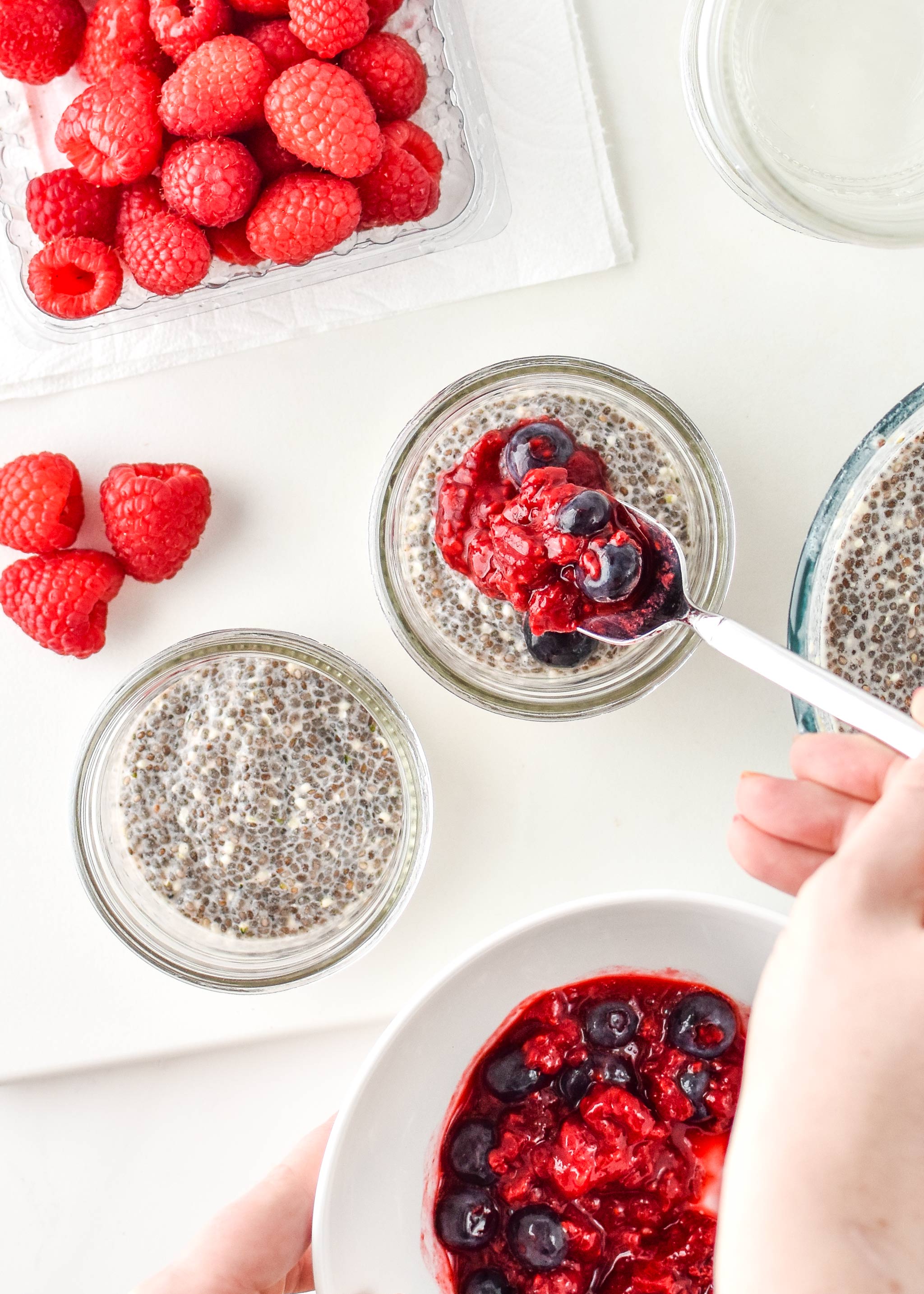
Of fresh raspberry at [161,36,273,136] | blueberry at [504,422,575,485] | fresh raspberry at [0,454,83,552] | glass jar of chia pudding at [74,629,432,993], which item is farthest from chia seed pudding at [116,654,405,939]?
fresh raspberry at [161,36,273,136]

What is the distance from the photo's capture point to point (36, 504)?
1209 millimetres

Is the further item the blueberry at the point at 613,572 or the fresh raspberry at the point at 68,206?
the fresh raspberry at the point at 68,206

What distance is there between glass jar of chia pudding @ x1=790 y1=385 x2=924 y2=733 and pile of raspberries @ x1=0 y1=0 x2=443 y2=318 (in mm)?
557

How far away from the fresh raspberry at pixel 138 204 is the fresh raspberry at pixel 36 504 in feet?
0.85

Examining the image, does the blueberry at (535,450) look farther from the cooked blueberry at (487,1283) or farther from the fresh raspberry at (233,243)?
the cooked blueberry at (487,1283)

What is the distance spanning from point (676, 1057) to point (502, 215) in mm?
955

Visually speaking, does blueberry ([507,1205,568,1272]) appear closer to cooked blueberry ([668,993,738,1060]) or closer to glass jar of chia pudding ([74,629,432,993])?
cooked blueberry ([668,993,738,1060])

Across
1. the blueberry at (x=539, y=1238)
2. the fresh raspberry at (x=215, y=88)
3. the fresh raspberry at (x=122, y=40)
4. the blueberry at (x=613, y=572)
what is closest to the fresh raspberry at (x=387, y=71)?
the fresh raspberry at (x=215, y=88)

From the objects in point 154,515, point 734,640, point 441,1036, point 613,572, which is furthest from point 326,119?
point 441,1036

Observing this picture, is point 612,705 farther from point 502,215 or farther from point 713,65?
point 713,65

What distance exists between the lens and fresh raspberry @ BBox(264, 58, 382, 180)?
1104 millimetres

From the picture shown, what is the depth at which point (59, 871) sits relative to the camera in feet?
4.33

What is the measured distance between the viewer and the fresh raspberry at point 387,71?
116cm

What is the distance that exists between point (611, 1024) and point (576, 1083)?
7 centimetres
